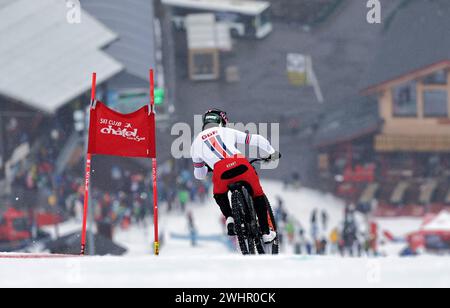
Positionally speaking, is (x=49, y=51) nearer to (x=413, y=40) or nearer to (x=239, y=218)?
(x=413, y=40)

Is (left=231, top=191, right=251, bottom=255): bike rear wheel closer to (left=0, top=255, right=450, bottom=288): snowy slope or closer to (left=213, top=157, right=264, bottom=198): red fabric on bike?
(left=213, top=157, right=264, bottom=198): red fabric on bike

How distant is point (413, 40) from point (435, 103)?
2.53 m

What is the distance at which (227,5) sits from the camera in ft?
94.8

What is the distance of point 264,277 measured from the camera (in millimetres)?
5090

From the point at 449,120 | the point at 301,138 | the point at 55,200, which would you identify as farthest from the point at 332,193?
the point at 55,200

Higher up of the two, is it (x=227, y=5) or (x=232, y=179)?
(x=227, y=5)

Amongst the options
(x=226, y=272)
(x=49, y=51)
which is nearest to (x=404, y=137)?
(x=49, y=51)

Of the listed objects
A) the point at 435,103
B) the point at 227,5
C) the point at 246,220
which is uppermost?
the point at 227,5

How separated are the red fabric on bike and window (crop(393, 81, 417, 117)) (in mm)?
20286

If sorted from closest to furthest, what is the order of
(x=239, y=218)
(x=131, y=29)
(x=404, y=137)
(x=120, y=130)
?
(x=239, y=218)
(x=120, y=130)
(x=404, y=137)
(x=131, y=29)

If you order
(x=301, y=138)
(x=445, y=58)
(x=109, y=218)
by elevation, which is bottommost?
(x=109, y=218)

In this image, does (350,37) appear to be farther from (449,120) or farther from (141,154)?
(141,154)

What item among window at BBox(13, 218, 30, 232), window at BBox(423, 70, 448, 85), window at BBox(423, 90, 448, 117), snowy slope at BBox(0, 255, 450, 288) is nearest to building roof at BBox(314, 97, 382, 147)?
window at BBox(423, 90, 448, 117)
